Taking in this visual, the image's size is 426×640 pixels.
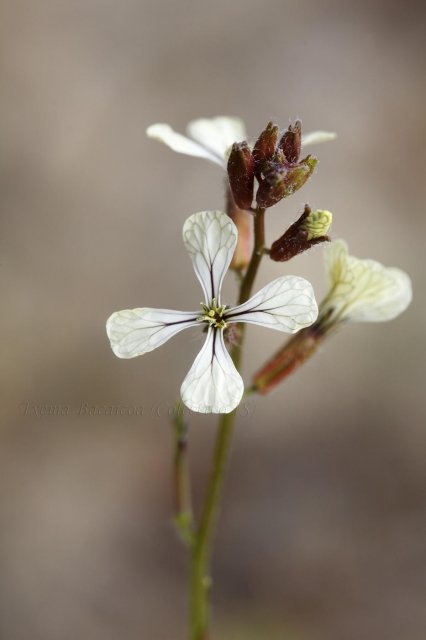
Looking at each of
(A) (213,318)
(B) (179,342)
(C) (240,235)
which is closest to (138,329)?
(A) (213,318)

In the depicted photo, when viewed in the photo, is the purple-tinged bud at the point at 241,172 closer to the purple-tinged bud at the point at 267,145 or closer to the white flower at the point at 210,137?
the purple-tinged bud at the point at 267,145

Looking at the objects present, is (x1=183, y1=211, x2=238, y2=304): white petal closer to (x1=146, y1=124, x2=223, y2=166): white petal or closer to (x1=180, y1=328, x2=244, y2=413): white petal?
(x1=180, y1=328, x2=244, y2=413): white petal

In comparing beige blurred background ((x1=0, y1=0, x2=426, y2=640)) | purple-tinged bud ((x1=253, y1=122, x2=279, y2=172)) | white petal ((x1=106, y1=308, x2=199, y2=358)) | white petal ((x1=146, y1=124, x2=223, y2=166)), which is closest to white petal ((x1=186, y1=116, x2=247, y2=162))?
white petal ((x1=146, y1=124, x2=223, y2=166))

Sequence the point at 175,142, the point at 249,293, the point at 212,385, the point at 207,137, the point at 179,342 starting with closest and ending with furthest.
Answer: the point at 212,385
the point at 249,293
the point at 175,142
the point at 207,137
the point at 179,342

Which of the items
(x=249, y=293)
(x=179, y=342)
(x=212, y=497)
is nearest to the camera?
(x=249, y=293)

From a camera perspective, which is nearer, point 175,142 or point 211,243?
point 211,243

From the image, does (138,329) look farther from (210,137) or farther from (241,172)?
(210,137)

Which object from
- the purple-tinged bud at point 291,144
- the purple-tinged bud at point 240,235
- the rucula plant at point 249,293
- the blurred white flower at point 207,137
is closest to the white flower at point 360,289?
the rucula plant at point 249,293
